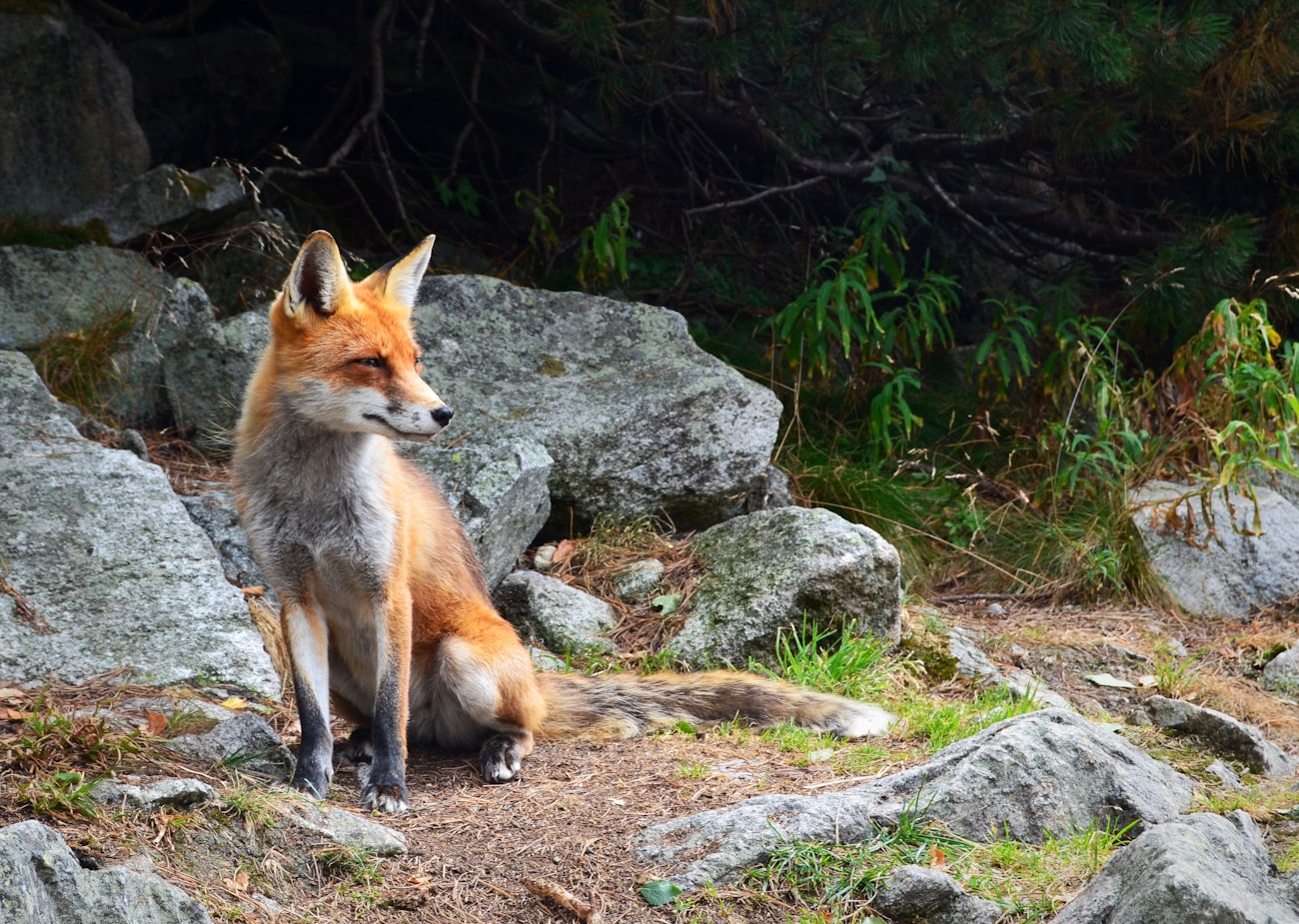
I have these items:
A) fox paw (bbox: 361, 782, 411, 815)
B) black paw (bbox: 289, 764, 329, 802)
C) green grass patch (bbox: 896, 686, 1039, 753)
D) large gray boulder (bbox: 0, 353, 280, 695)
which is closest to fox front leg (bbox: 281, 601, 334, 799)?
black paw (bbox: 289, 764, 329, 802)

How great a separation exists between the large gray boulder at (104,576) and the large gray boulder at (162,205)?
85.4 inches

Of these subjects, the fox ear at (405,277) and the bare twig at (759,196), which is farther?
the bare twig at (759,196)

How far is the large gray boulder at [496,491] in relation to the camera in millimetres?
5871

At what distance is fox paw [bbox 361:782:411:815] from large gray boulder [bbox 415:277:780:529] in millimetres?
2598

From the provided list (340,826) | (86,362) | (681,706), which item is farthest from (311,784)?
(86,362)

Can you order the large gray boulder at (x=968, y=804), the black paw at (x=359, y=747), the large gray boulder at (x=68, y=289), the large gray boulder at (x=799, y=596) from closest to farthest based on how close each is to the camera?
the large gray boulder at (x=968, y=804) < the black paw at (x=359, y=747) < the large gray boulder at (x=799, y=596) < the large gray boulder at (x=68, y=289)

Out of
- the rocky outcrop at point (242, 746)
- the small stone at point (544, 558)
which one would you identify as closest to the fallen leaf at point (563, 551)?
the small stone at point (544, 558)

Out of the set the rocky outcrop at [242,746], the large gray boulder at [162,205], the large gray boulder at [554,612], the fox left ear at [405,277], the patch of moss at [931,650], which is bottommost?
the large gray boulder at [554,612]

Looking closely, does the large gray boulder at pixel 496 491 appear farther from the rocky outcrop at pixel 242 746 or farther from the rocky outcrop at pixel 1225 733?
the rocky outcrop at pixel 1225 733

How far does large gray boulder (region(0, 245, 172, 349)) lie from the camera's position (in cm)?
689

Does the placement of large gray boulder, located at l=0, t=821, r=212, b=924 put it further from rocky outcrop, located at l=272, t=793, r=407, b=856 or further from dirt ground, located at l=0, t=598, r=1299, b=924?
rocky outcrop, located at l=272, t=793, r=407, b=856

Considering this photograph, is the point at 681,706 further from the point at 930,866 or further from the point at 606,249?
the point at 606,249

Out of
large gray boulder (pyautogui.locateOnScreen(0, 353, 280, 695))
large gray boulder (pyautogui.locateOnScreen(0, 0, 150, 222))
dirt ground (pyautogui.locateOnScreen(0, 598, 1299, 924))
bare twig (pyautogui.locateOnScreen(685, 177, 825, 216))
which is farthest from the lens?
bare twig (pyautogui.locateOnScreen(685, 177, 825, 216))

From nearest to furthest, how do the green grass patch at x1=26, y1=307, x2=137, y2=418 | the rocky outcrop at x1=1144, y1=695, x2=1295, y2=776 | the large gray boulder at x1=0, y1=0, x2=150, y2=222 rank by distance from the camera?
the rocky outcrop at x1=1144, y1=695, x2=1295, y2=776, the green grass patch at x1=26, y1=307, x2=137, y2=418, the large gray boulder at x1=0, y1=0, x2=150, y2=222
